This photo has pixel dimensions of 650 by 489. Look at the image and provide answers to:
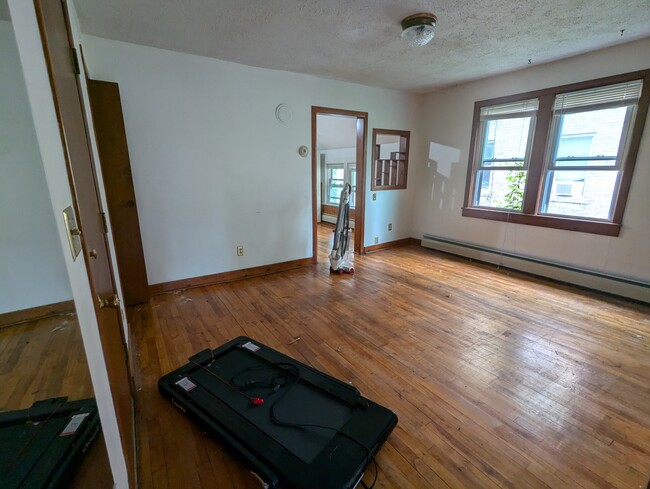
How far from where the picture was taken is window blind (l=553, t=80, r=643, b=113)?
2941 millimetres

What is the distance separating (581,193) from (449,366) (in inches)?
114

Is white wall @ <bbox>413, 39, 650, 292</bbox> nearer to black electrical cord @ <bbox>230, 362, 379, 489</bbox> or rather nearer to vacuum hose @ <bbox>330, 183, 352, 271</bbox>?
vacuum hose @ <bbox>330, 183, 352, 271</bbox>

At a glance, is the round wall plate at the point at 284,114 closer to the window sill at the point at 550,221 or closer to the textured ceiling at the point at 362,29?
the textured ceiling at the point at 362,29

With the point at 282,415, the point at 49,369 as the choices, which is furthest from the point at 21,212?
the point at 282,415

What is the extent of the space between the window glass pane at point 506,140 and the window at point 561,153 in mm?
12

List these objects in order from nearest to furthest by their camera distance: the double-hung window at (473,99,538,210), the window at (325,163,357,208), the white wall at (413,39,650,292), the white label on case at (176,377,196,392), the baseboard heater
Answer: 1. the white label on case at (176,377,196,392)
2. the white wall at (413,39,650,292)
3. the baseboard heater
4. the double-hung window at (473,99,538,210)
5. the window at (325,163,357,208)

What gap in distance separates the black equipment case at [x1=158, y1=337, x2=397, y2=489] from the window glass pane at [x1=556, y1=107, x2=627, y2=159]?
370cm

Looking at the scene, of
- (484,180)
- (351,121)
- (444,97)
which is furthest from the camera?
(351,121)

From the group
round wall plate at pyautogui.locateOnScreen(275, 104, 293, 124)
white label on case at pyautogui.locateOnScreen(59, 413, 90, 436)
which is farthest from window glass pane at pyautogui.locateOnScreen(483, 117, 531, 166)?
white label on case at pyautogui.locateOnScreen(59, 413, 90, 436)

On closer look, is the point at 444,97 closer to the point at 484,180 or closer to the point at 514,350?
the point at 484,180

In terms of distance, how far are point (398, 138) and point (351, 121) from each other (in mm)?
1065

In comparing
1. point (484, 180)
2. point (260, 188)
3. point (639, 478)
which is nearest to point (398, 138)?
point (484, 180)

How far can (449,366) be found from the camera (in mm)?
2082

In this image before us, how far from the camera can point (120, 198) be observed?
108 inches
